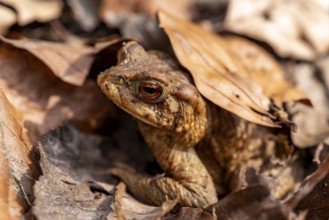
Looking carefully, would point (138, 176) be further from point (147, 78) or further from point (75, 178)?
point (147, 78)

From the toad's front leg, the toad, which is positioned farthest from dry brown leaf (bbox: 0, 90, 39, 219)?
the toad's front leg

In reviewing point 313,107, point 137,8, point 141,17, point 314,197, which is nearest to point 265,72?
point 313,107

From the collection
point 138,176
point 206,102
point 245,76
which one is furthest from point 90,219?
point 245,76

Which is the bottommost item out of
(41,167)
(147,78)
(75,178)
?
(75,178)

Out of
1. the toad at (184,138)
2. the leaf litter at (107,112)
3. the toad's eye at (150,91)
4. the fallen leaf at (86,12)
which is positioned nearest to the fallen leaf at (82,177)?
the leaf litter at (107,112)

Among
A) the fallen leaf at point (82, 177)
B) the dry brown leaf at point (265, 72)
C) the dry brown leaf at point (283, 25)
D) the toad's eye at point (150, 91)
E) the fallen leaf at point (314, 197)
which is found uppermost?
the dry brown leaf at point (283, 25)

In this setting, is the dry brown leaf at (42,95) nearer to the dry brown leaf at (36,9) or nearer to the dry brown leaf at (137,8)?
the dry brown leaf at (36,9)

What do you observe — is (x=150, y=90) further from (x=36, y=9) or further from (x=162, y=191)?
(x=36, y=9)
